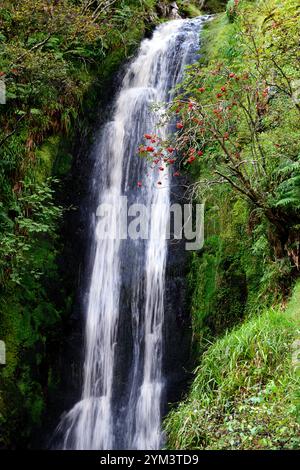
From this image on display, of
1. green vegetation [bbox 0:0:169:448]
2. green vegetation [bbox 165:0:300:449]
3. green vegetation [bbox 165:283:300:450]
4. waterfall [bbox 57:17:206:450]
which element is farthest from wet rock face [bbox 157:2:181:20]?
green vegetation [bbox 165:283:300:450]

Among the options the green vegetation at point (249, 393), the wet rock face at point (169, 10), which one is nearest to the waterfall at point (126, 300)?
the green vegetation at point (249, 393)

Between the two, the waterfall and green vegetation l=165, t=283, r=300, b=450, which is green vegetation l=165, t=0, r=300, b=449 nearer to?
green vegetation l=165, t=283, r=300, b=450

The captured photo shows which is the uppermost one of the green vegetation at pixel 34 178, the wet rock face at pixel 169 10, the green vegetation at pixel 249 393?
the wet rock face at pixel 169 10

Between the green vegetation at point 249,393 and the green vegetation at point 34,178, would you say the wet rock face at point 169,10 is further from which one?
the green vegetation at point 249,393

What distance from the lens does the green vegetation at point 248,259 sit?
4.39 m

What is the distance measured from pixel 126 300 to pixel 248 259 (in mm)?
2381

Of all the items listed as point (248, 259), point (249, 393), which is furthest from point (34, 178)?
point (249, 393)

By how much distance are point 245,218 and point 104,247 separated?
9.46 ft

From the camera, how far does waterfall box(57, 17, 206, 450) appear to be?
7.18 m

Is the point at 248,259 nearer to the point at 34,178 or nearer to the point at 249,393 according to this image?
the point at 249,393

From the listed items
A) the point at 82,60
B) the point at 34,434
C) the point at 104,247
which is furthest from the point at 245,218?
the point at 82,60

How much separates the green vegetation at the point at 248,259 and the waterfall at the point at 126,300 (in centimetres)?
82

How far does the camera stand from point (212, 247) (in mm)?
7941
